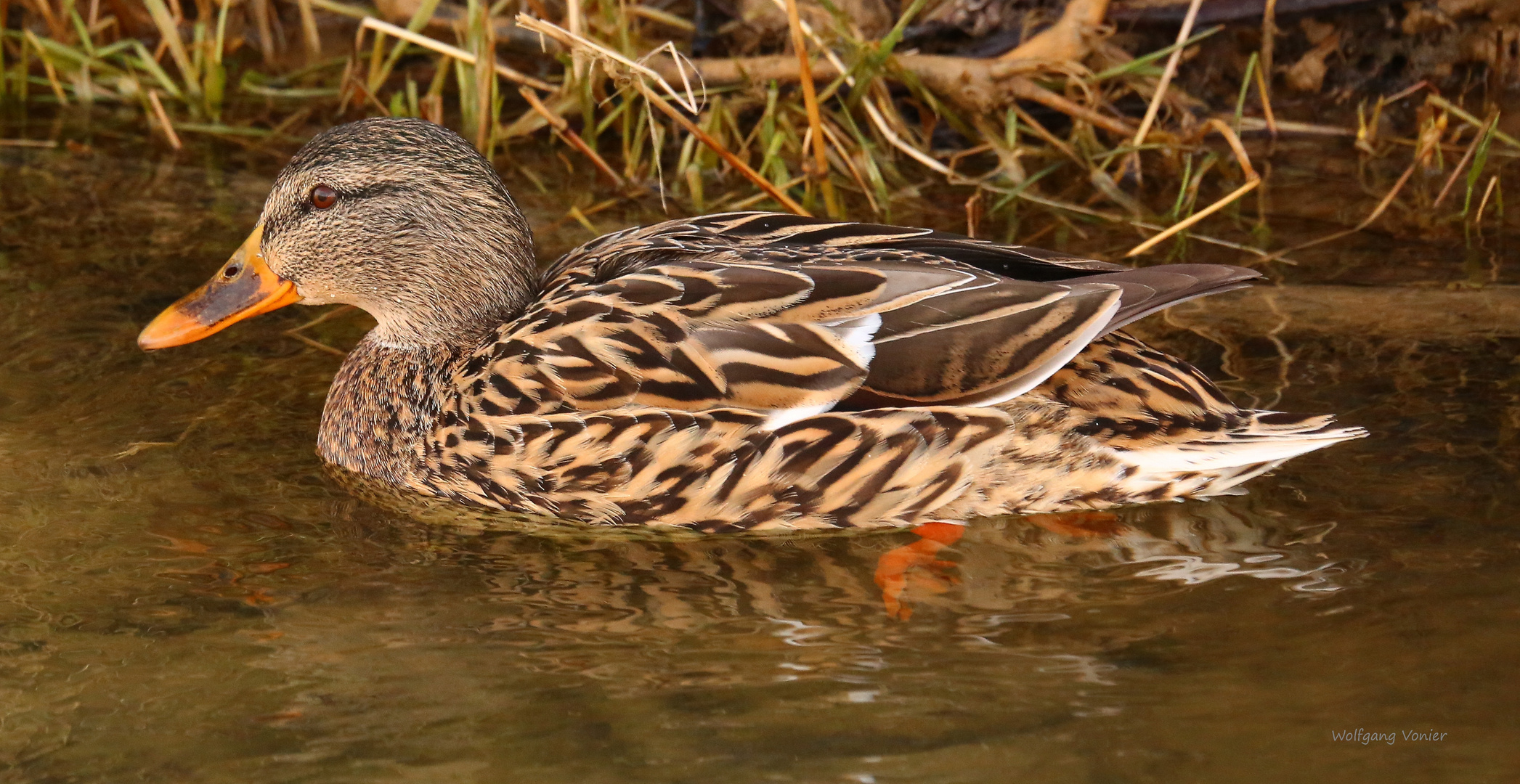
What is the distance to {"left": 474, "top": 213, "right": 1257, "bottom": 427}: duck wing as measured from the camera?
447 centimetres

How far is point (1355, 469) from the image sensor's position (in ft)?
15.5

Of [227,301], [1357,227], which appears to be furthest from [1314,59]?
[227,301]

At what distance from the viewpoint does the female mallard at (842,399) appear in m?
4.49

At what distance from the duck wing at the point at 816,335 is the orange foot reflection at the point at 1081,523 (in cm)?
42

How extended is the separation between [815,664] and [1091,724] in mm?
654

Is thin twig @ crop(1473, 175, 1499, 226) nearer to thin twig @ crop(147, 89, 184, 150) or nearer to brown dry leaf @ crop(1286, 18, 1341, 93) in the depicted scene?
brown dry leaf @ crop(1286, 18, 1341, 93)

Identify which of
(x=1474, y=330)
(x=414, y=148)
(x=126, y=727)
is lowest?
(x=126, y=727)

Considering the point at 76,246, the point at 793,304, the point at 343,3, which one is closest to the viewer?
the point at 793,304

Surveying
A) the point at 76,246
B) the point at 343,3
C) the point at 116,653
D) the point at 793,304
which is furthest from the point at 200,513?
the point at 343,3

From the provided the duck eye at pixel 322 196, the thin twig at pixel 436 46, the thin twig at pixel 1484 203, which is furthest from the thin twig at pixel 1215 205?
the duck eye at pixel 322 196

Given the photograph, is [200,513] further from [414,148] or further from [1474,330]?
[1474,330]

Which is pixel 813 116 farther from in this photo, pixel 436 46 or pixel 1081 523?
pixel 1081 523

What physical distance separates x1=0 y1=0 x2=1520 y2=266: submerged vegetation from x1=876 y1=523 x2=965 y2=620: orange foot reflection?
2.00 m

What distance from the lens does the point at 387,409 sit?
16.6 feet
